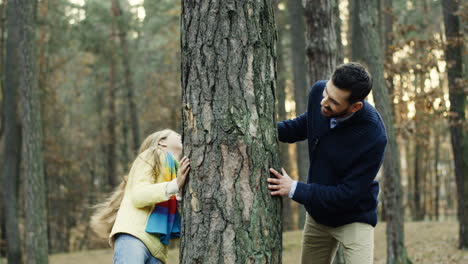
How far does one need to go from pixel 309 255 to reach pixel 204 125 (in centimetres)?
170

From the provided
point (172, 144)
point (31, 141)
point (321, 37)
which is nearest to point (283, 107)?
point (31, 141)

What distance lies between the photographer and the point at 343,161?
363 cm

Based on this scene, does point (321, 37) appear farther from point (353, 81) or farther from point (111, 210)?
point (111, 210)

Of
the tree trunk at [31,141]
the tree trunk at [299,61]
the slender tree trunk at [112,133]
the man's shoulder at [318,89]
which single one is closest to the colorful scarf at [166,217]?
the man's shoulder at [318,89]

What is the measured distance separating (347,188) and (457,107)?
9253 mm

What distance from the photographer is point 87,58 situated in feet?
76.3

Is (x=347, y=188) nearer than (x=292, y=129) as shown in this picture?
Yes

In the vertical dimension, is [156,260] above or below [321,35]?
below

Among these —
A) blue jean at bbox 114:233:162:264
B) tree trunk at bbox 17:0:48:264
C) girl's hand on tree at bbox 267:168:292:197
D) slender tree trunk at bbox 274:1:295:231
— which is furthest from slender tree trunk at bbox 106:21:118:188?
girl's hand on tree at bbox 267:168:292:197

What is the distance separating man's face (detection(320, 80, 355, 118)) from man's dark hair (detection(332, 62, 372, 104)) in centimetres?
3

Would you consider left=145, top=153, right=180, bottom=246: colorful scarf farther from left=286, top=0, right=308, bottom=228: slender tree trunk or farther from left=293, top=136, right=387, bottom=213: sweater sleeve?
left=286, top=0, right=308, bottom=228: slender tree trunk

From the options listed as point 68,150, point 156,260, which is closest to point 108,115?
point 68,150

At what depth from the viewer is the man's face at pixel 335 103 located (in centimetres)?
351

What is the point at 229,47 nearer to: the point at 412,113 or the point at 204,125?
the point at 204,125
